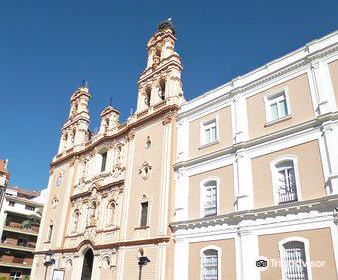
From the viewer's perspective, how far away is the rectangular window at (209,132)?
2155 cm

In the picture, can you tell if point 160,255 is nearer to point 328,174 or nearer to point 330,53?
point 328,174

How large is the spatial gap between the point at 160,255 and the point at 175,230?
1776 millimetres

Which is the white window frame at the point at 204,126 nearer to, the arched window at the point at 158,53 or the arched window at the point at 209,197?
the arched window at the point at 209,197

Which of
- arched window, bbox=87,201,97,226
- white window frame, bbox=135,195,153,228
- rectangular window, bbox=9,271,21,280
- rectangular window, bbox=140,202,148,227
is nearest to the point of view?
white window frame, bbox=135,195,153,228

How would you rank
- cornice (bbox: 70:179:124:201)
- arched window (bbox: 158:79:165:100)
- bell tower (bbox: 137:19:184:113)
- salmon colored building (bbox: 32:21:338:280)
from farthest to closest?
arched window (bbox: 158:79:165:100), cornice (bbox: 70:179:124:201), bell tower (bbox: 137:19:184:113), salmon colored building (bbox: 32:21:338:280)

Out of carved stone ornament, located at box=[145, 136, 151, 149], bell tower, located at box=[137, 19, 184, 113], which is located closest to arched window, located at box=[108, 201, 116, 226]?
carved stone ornament, located at box=[145, 136, 151, 149]

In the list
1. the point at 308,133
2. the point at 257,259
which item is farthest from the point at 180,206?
the point at 308,133

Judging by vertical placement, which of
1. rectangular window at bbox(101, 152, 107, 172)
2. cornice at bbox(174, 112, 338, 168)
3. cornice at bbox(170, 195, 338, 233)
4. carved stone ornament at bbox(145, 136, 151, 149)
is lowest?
cornice at bbox(170, 195, 338, 233)

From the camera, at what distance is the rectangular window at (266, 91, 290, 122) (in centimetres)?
1817

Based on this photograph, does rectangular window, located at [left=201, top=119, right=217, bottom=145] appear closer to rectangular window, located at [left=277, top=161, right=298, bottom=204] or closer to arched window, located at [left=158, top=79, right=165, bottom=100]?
rectangular window, located at [left=277, top=161, right=298, bottom=204]

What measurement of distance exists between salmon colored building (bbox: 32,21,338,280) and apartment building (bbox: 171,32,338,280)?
56 millimetres

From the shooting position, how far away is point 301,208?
15.2 metres

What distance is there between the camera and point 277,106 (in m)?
18.6

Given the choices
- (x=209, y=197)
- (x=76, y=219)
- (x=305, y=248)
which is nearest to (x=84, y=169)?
(x=76, y=219)
